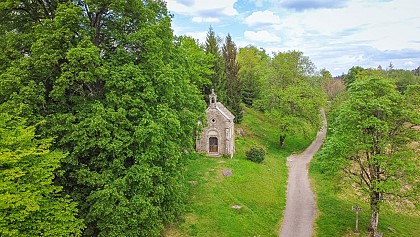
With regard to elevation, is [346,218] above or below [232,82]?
below

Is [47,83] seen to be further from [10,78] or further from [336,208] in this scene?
[336,208]

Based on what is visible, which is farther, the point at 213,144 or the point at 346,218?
the point at 213,144

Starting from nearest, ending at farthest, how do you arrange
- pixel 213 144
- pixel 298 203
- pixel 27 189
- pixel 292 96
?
pixel 27 189
pixel 298 203
pixel 213 144
pixel 292 96

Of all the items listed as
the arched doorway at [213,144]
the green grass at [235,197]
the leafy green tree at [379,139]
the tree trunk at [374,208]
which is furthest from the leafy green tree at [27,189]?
the arched doorway at [213,144]

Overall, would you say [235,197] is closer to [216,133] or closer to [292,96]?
[216,133]

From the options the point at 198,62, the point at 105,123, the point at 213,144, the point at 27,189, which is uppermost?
the point at 198,62

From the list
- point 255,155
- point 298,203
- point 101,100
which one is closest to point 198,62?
point 255,155

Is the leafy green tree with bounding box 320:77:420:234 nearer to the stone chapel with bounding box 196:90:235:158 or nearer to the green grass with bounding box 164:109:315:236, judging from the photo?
the green grass with bounding box 164:109:315:236

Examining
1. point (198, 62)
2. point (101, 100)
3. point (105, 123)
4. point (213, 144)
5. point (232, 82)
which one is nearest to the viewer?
point (105, 123)
